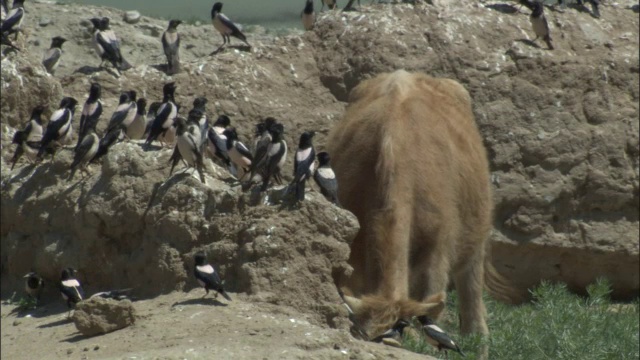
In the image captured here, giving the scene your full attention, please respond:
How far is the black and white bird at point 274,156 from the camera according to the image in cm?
988

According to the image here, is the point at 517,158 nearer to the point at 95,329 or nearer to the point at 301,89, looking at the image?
the point at 301,89

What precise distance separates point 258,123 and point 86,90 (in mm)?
1715

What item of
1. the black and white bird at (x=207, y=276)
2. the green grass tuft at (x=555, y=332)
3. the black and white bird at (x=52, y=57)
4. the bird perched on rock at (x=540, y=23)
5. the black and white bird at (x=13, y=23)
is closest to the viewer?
the black and white bird at (x=207, y=276)

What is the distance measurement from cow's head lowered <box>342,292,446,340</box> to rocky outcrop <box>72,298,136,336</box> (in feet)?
4.88

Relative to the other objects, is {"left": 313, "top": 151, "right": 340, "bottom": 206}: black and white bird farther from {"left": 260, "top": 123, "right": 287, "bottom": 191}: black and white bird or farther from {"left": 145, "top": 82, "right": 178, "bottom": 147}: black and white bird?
{"left": 145, "top": 82, "right": 178, "bottom": 147}: black and white bird

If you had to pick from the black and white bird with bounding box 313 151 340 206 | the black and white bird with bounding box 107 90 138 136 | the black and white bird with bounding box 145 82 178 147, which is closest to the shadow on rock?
A: the black and white bird with bounding box 313 151 340 206

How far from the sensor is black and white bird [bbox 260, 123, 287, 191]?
9883 mm

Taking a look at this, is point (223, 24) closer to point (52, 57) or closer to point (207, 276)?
point (52, 57)

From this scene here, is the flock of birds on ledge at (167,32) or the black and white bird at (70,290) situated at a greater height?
the flock of birds on ledge at (167,32)

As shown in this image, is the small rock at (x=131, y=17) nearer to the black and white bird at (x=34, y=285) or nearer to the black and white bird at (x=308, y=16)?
the black and white bird at (x=308, y=16)

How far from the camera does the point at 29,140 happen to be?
11.8 m

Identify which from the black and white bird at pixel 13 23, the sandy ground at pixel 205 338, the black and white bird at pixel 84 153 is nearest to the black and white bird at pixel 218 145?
the black and white bird at pixel 84 153

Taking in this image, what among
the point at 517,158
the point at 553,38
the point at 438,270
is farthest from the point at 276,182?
the point at 553,38

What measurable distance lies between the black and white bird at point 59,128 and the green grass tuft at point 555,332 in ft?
12.1
